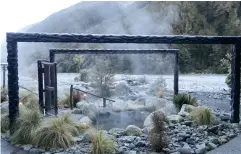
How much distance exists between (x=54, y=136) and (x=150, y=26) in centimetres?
2186

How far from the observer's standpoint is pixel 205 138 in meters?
5.48

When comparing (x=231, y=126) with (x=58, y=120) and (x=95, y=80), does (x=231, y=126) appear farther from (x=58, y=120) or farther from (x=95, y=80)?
(x=95, y=80)

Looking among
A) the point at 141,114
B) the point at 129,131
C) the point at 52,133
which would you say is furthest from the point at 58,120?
the point at 141,114

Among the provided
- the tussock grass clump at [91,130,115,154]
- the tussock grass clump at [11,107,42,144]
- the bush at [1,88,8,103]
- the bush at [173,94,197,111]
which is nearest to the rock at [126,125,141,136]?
the tussock grass clump at [91,130,115,154]

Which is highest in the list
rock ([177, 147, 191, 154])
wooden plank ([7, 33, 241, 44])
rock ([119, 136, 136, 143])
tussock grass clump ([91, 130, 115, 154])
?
wooden plank ([7, 33, 241, 44])

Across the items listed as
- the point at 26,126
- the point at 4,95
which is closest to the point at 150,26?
the point at 4,95

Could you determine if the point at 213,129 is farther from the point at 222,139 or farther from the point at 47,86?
the point at 47,86

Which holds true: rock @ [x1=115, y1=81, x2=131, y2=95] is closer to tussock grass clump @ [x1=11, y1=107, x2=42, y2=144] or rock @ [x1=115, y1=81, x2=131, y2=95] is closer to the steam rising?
tussock grass clump @ [x1=11, y1=107, x2=42, y2=144]

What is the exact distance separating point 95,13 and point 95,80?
22726mm

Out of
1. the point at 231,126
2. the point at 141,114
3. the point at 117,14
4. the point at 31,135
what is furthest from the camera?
the point at 117,14

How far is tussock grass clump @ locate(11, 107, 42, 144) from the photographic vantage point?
17.5ft

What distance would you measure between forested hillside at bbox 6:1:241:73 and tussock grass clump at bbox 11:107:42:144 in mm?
14779

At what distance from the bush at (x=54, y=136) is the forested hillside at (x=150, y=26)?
15.1 metres

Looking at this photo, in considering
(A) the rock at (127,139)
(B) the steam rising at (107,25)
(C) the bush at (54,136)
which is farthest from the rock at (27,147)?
(B) the steam rising at (107,25)
